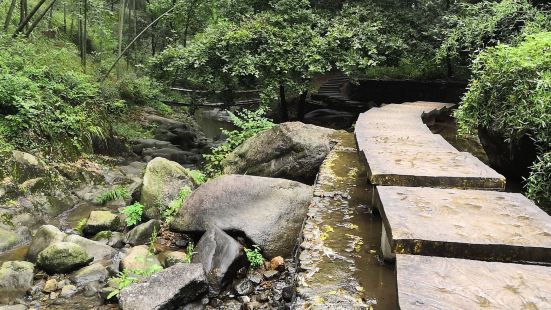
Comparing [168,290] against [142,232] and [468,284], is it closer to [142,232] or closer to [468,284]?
[142,232]

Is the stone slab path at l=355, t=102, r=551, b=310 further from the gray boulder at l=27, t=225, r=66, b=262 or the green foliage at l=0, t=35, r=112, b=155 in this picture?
the green foliage at l=0, t=35, r=112, b=155

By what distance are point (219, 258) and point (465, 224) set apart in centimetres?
336

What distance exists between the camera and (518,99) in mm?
3928

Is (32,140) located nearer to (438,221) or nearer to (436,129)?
(436,129)

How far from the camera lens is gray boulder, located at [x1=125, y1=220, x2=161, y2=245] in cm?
632

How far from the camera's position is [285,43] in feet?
35.8

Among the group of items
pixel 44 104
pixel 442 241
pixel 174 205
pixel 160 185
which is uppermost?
pixel 442 241

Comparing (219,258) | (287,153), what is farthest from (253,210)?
(287,153)

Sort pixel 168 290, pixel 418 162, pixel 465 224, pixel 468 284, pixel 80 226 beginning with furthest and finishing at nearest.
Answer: pixel 80 226
pixel 168 290
pixel 418 162
pixel 465 224
pixel 468 284

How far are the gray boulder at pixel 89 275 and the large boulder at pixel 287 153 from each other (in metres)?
2.56

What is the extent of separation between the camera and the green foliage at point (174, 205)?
21.8ft

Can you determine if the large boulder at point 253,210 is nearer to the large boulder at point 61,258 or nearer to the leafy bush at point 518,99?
the large boulder at point 61,258

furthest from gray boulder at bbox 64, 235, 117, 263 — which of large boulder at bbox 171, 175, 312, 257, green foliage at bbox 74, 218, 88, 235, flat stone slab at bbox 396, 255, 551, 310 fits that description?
flat stone slab at bbox 396, 255, 551, 310

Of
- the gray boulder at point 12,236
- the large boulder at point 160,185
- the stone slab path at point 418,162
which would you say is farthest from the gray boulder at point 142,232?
the stone slab path at point 418,162
